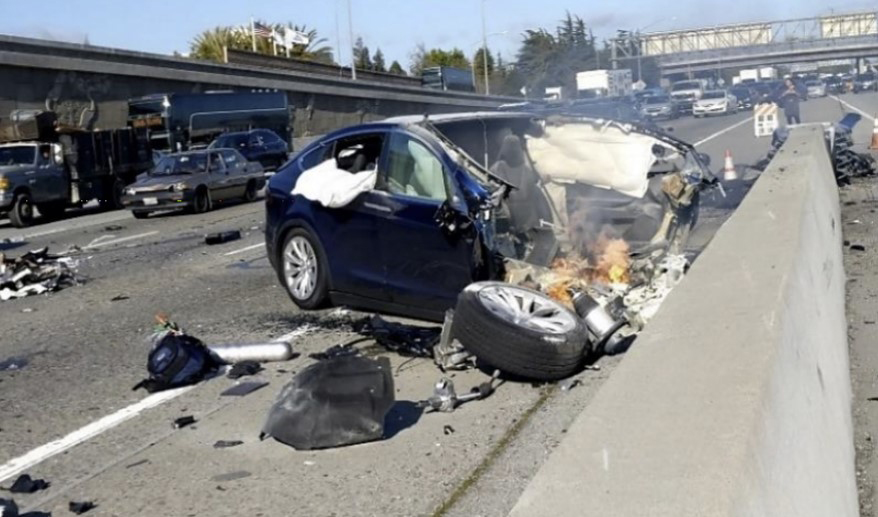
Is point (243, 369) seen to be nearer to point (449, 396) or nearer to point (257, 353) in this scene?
point (257, 353)

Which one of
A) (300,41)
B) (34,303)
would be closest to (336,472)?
(34,303)

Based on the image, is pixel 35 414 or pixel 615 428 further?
pixel 35 414

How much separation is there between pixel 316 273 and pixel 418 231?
1596 mm

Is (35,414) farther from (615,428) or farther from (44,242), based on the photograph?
(44,242)

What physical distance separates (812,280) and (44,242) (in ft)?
54.7

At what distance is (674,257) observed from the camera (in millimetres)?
9203

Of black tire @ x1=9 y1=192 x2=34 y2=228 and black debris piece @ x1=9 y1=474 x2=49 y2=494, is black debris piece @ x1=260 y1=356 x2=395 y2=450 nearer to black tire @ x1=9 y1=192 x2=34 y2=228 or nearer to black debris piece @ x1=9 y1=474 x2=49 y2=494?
black debris piece @ x1=9 y1=474 x2=49 y2=494

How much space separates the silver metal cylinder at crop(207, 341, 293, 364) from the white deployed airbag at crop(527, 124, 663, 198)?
2.79m

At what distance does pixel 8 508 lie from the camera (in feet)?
17.6

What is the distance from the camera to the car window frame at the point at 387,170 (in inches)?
349

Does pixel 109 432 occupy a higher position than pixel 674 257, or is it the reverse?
pixel 674 257

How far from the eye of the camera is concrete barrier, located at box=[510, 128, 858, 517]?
3.00m

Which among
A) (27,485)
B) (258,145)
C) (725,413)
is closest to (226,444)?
(27,485)

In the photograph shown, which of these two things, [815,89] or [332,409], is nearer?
[332,409]
